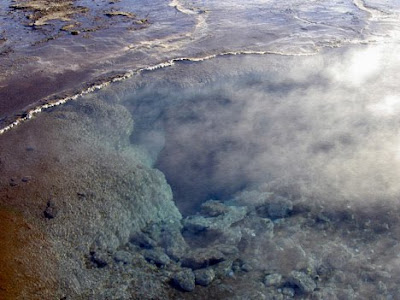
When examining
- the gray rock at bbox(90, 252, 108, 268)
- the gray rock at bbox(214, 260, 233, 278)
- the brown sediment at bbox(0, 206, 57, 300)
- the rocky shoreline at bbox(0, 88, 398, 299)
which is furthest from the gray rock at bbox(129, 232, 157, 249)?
the brown sediment at bbox(0, 206, 57, 300)

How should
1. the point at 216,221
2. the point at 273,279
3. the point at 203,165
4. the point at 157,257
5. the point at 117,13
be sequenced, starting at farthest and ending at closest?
1. the point at 117,13
2. the point at 203,165
3. the point at 216,221
4. the point at 157,257
5. the point at 273,279

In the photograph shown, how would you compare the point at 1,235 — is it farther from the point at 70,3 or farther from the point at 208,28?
the point at 70,3

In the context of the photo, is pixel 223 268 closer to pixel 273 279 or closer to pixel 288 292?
pixel 273 279

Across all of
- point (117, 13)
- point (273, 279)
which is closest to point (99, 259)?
point (273, 279)

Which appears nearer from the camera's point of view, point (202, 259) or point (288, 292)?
point (288, 292)

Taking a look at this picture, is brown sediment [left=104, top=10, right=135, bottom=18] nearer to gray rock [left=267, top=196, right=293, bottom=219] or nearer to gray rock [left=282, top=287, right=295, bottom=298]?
gray rock [left=267, top=196, right=293, bottom=219]

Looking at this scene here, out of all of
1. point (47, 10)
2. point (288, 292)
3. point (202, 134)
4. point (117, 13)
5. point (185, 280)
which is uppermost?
point (47, 10)
